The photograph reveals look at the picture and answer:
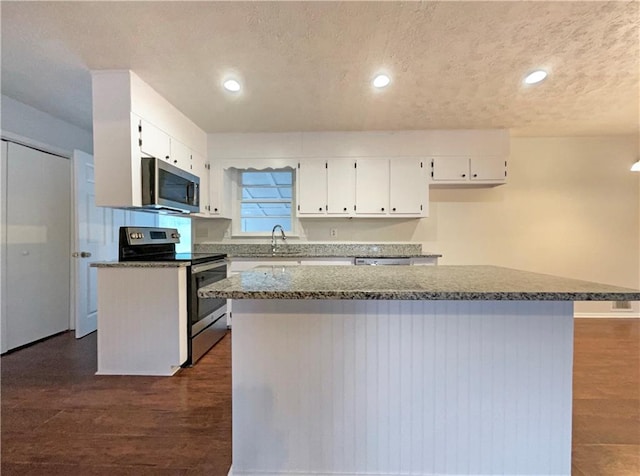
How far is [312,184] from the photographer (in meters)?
3.76

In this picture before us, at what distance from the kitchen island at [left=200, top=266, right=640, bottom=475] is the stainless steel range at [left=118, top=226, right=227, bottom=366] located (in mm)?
1457

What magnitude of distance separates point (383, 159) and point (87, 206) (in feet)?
11.1

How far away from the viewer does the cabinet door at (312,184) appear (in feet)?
12.3

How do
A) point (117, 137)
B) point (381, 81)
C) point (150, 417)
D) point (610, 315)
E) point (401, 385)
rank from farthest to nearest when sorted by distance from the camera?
point (610, 315) → point (381, 81) → point (117, 137) → point (150, 417) → point (401, 385)

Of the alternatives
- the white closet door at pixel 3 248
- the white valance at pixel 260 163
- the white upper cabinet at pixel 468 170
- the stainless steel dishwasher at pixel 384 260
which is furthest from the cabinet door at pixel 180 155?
the white upper cabinet at pixel 468 170

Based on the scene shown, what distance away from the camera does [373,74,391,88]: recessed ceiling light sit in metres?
2.45

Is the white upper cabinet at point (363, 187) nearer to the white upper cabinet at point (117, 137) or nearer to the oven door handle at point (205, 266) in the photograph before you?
the oven door handle at point (205, 266)

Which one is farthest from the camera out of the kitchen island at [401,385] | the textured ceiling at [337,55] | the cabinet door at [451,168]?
the cabinet door at [451,168]

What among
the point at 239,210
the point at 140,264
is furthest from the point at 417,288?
the point at 239,210

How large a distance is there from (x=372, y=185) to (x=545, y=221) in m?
2.29

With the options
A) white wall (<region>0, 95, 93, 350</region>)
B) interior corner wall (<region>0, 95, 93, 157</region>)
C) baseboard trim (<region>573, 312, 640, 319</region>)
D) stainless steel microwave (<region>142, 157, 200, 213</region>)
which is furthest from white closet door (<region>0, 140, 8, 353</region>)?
baseboard trim (<region>573, 312, 640, 319</region>)

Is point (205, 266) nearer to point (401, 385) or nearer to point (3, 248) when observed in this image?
point (3, 248)

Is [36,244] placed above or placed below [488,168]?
below

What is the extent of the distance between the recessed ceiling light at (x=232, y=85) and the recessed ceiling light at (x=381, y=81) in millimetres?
1100
